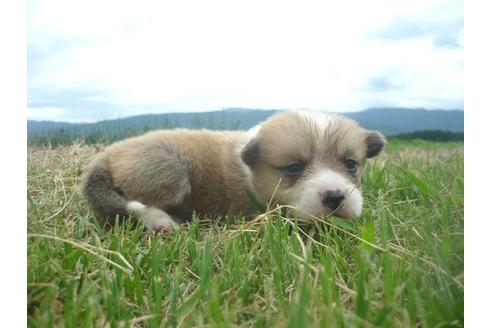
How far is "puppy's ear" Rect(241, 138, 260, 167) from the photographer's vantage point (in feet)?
10.4

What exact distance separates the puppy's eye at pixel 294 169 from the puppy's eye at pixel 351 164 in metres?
0.27

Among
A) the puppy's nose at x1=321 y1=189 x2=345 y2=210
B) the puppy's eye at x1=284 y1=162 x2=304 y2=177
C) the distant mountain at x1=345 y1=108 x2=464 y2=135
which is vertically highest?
the distant mountain at x1=345 y1=108 x2=464 y2=135

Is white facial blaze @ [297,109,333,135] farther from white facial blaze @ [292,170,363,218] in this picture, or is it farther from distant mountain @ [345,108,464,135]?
distant mountain @ [345,108,464,135]

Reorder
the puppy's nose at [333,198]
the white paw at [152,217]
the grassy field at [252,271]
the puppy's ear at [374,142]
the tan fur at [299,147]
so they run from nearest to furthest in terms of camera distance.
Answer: the grassy field at [252,271] → the puppy's nose at [333,198] → the white paw at [152,217] → the tan fur at [299,147] → the puppy's ear at [374,142]

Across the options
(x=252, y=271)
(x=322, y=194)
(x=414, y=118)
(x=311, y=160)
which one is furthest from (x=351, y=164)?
(x=252, y=271)

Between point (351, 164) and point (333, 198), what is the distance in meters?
0.51

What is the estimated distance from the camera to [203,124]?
4.09m

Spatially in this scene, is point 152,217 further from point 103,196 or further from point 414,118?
point 414,118

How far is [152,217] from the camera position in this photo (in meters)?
2.88

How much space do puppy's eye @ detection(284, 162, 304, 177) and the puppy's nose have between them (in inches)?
13.6

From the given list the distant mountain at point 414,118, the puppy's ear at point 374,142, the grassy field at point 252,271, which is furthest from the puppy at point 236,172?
the distant mountain at point 414,118

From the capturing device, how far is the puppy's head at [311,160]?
2.67 metres

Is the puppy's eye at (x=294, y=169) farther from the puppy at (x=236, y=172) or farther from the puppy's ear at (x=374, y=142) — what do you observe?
→ the puppy's ear at (x=374, y=142)

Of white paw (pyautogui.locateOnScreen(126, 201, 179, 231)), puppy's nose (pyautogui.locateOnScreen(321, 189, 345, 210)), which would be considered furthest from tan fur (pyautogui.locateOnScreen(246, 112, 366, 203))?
white paw (pyautogui.locateOnScreen(126, 201, 179, 231))
